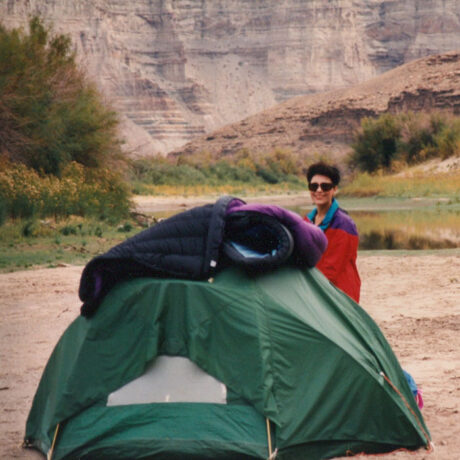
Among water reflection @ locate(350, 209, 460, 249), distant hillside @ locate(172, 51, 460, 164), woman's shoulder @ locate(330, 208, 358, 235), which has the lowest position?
distant hillside @ locate(172, 51, 460, 164)

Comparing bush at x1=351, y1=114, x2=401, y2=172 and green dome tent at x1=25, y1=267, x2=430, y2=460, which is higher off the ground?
green dome tent at x1=25, y1=267, x2=430, y2=460

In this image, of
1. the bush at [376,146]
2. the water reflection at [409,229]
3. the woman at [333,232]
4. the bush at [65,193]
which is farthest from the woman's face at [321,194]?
the bush at [376,146]

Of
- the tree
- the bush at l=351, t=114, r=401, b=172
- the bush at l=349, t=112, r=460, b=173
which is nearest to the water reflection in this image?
the tree

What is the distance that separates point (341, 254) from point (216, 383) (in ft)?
4.26

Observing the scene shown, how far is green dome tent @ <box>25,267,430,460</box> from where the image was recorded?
16.3 ft

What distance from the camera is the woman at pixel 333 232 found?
5883 millimetres

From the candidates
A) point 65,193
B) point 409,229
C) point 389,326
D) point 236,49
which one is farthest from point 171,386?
point 236,49

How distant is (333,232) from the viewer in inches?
231

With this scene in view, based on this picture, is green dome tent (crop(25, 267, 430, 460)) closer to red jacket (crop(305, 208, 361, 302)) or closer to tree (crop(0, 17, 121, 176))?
red jacket (crop(305, 208, 361, 302))

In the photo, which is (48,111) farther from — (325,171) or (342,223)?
(342,223)

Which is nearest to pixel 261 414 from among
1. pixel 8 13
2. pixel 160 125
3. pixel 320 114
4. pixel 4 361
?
pixel 4 361

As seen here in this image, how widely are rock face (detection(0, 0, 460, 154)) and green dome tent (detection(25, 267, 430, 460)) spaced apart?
10700cm

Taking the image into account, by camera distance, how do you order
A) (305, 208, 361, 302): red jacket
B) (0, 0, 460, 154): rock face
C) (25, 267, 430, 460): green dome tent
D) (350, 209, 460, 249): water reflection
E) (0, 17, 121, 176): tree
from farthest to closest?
(0, 0, 460, 154): rock face → (0, 17, 121, 176): tree → (350, 209, 460, 249): water reflection → (305, 208, 361, 302): red jacket → (25, 267, 430, 460): green dome tent

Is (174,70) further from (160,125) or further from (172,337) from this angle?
(172,337)
